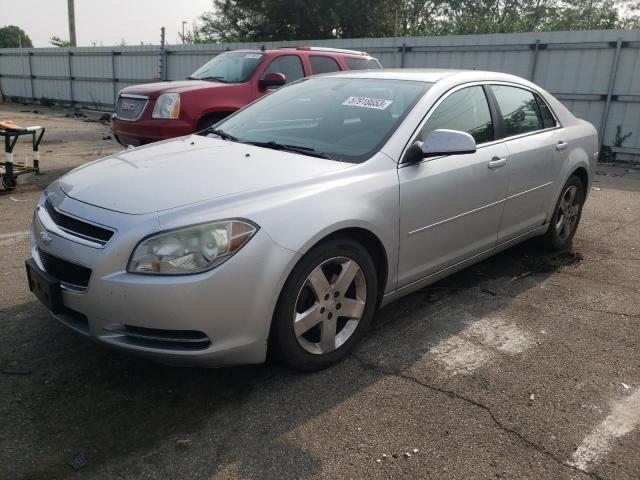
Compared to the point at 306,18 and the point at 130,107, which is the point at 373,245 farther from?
the point at 306,18

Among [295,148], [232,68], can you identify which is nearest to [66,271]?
[295,148]

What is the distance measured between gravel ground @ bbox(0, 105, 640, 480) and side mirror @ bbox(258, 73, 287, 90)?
467 centimetres

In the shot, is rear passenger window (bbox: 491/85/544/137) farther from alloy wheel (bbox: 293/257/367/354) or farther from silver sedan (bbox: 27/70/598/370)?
alloy wheel (bbox: 293/257/367/354)

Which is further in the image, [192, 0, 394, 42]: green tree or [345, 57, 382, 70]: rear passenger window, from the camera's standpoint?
[192, 0, 394, 42]: green tree

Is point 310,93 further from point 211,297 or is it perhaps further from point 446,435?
point 446,435

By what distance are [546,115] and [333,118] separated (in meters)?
2.16

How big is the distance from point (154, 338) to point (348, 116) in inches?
73.8

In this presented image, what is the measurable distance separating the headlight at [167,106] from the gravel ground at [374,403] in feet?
12.2

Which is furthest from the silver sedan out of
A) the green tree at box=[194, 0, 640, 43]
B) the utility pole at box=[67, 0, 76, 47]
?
the utility pole at box=[67, 0, 76, 47]

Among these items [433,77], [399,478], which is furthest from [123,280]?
[433,77]

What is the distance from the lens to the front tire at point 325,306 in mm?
2764

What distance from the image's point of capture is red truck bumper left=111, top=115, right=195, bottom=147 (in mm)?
7246

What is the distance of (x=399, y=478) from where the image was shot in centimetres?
229

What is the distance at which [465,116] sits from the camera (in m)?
3.87
